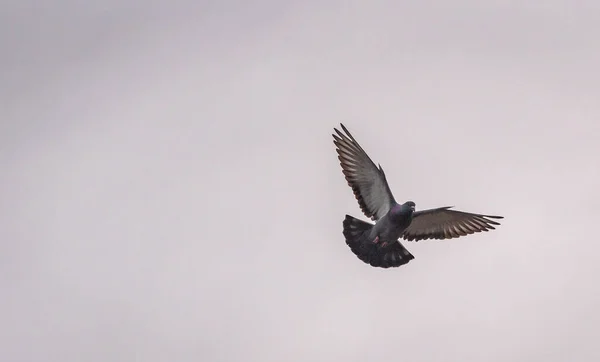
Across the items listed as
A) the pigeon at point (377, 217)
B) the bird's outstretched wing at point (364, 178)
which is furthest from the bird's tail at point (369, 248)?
the bird's outstretched wing at point (364, 178)

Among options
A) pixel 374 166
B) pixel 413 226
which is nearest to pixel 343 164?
pixel 374 166

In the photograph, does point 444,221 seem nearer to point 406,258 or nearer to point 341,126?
point 406,258

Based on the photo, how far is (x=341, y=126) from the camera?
99.9 feet

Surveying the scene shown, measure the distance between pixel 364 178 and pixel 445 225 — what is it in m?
3.73

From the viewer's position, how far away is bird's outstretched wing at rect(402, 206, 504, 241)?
105 ft

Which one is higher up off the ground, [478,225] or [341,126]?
[341,126]

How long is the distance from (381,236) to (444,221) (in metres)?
3.06

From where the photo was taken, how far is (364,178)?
31406 mm

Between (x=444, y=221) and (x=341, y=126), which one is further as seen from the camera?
(x=444, y=221)

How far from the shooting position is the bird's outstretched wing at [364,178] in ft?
101

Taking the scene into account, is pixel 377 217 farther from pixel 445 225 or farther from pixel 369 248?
pixel 445 225

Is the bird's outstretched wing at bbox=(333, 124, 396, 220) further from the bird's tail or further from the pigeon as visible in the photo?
the bird's tail

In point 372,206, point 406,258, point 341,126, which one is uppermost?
point 341,126

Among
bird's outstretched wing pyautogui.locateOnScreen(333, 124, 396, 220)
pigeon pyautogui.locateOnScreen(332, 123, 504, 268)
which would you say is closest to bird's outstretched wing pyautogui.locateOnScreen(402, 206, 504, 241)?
pigeon pyautogui.locateOnScreen(332, 123, 504, 268)
